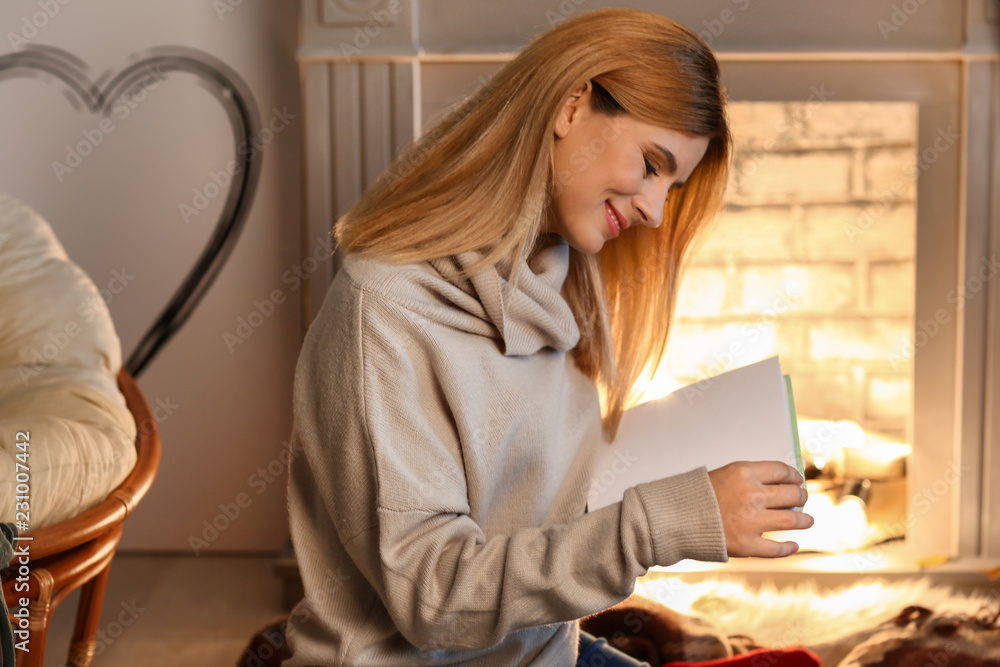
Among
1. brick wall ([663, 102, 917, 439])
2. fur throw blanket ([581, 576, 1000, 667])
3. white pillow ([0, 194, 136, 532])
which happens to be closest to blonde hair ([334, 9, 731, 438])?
white pillow ([0, 194, 136, 532])

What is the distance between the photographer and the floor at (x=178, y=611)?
1.63 m

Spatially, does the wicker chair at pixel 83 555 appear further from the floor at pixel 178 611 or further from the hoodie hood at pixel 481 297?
the hoodie hood at pixel 481 297

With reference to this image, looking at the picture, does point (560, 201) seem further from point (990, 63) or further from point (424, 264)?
point (990, 63)

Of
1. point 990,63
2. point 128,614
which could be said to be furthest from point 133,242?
point 990,63

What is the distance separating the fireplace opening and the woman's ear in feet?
3.58

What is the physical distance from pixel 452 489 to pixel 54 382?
834 mm

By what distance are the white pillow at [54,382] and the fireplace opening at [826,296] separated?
1137 mm

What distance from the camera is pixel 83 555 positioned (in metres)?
1.15

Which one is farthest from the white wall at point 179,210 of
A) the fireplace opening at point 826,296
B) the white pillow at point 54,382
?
the fireplace opening at point 826,296

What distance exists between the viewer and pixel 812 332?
6.14ft

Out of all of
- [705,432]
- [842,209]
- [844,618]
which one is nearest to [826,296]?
[842,209]

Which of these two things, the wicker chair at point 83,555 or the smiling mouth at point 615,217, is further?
the wicker chair at point 83,555

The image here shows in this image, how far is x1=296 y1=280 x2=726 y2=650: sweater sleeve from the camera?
641mm

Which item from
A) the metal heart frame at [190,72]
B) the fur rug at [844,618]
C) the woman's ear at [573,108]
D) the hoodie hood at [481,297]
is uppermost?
the metal heart frame at [190,72]
